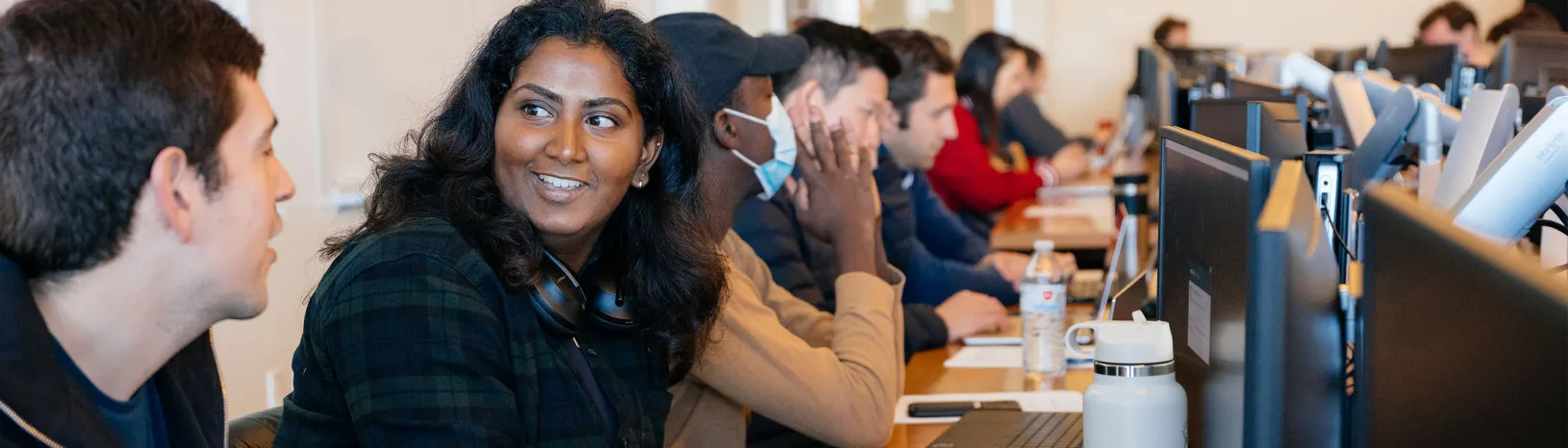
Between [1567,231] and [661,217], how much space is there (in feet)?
3.15

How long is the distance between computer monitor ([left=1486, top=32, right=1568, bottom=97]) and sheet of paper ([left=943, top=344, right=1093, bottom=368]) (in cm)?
115

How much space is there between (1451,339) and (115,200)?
0.83 metres

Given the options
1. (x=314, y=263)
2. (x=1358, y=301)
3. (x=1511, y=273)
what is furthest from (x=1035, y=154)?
(x=1511, y=273)

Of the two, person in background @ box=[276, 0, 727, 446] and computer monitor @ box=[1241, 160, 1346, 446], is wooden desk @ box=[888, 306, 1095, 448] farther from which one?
computer monitor @ box=[1241, 160, 1346, 446]

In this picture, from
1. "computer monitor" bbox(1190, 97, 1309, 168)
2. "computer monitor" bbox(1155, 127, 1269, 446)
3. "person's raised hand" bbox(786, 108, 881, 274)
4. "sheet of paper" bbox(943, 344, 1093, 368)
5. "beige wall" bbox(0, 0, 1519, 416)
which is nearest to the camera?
"computer monitor" bbox(1155, 127, 1269, 446)

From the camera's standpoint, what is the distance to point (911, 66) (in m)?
3.81

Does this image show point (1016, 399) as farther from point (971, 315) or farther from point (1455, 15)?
point (1455, 15)

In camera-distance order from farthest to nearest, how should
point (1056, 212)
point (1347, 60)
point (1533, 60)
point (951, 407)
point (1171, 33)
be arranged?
point (1171, 33)
point (1347, 60)
point (1056, 212)
point (1533, 60)
point (951, 407)

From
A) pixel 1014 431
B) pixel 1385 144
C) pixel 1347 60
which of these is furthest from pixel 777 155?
pixel 1347 60

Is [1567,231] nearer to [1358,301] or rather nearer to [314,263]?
[1358,301]

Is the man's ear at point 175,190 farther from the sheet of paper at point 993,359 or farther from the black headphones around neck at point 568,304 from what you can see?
the sheet of paper at point 993,359

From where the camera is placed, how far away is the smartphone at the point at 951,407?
6.59 feet

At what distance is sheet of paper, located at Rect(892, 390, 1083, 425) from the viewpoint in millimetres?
2014

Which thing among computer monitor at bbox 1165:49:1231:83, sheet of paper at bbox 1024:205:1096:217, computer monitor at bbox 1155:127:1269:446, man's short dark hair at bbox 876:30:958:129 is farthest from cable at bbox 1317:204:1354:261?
computer monitor at bbox 1165:49:1231:83
